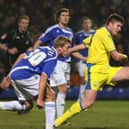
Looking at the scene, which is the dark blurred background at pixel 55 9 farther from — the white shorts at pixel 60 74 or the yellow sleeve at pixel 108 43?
the yellow sleeve at pixel 108 43

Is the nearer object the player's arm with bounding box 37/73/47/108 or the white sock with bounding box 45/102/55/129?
the player's arm with bounding box 37/73/47/108

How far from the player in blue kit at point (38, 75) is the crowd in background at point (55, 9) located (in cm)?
945

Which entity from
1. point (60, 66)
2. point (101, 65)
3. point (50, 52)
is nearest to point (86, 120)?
point (60, 66)

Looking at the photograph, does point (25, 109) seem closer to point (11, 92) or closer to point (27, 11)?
point (11, 92)

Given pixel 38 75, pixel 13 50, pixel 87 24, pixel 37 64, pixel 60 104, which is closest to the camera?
pixel 37 64

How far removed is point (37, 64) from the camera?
853 cm

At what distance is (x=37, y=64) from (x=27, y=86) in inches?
18.4

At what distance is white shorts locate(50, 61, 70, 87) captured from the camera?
34.5 feet

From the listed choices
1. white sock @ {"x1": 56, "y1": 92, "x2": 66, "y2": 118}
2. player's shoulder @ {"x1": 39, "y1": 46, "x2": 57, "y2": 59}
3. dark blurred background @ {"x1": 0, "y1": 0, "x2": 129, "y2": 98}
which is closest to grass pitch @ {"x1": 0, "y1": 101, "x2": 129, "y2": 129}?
white sock @ {"x1": 56, "y1": 92, "x2": 66, "y2": 118}

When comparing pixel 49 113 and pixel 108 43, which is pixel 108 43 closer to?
pixel 108 43

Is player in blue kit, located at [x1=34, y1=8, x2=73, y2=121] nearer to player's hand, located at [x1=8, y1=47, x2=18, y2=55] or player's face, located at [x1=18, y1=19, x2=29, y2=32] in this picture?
player's face, located at [x1=18, y1=19, x2=29, y2=32]

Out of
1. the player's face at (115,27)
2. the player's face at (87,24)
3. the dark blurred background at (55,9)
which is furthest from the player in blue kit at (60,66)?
the dark blurred background at (55,9)

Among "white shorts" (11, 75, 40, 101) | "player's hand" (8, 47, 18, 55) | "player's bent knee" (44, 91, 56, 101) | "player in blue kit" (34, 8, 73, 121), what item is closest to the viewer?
"player's bent knee" (44, 91, 56, 101)

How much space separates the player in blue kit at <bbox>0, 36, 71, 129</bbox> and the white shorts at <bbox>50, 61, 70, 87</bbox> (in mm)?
1135
